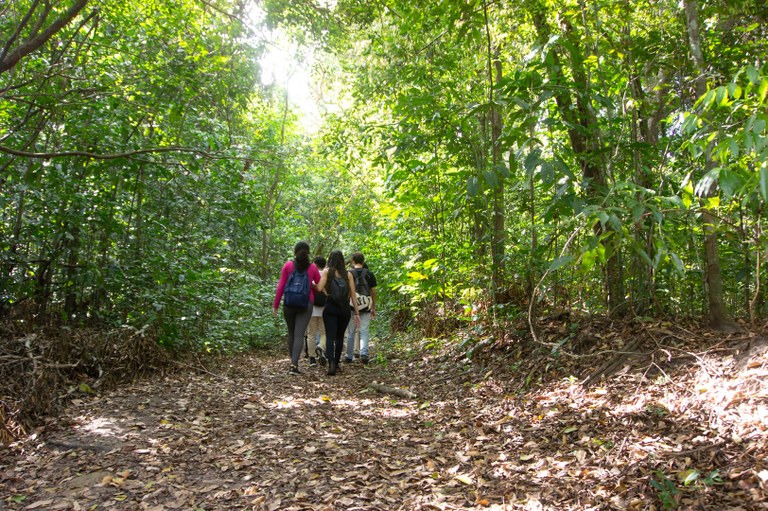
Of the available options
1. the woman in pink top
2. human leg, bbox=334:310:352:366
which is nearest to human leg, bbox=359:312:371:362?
human leg, bbox=334:310:352:366

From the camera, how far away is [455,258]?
29.9 ft

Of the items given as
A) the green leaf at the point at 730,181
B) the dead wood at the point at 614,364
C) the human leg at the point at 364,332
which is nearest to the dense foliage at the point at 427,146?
the green leaf at the point at 730,181

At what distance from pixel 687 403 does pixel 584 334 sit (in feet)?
6.32

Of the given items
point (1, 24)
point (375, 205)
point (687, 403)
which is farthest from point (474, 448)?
point (375, 205)

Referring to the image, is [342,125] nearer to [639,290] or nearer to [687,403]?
[639,290]

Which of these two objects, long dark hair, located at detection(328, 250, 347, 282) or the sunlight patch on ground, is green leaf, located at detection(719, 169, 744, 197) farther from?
long dark hair, located at detection(328, 250, 347, 282)

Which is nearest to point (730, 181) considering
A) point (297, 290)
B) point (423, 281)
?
point (297, 290)

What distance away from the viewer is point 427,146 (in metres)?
7.11

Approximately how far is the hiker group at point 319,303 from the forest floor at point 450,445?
5.69 ft

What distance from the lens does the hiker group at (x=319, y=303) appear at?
755 cm

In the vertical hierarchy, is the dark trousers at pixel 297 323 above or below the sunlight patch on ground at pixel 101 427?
above

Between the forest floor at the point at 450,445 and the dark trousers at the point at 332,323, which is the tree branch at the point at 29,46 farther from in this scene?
the dark trousers at the point at 332,323

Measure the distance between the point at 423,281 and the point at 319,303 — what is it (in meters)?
2.08

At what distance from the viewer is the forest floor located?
3.27 meters
